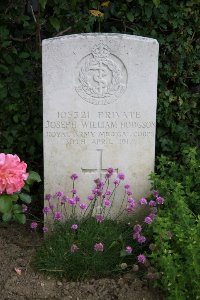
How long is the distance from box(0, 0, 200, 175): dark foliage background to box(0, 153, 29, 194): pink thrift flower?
136 centimetres

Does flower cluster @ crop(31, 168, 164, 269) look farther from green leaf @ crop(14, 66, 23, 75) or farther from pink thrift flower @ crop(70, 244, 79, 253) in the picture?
green leaf @ crop(14, 66, 23, 75)

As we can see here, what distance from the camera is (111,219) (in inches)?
146

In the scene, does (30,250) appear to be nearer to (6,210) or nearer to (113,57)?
(6,210)

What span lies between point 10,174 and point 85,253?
806mm

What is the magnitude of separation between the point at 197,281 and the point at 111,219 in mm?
1117

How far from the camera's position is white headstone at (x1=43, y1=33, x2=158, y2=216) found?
344cm

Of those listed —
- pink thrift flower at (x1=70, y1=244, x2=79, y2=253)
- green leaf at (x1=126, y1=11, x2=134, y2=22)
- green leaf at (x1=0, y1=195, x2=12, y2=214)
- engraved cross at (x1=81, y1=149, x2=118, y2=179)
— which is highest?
green leaf at (x1=126, y1=11, x2=134, y2=22)

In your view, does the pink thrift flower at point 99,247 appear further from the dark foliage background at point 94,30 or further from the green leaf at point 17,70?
the green leaf at point 17,70

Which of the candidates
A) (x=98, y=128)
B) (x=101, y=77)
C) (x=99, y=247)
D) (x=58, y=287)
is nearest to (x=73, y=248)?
(x=99, y=247)

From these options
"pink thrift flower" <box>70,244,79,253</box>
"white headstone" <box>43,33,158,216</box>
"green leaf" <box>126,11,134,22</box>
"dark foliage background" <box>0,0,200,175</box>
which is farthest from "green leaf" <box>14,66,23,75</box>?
"pink thrift flower" <box>70,244,79,253</box>

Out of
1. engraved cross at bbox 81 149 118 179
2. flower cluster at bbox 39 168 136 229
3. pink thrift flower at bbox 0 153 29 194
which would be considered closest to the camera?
pink thrift flower at bbox 0 153 29 194

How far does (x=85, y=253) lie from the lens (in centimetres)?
323

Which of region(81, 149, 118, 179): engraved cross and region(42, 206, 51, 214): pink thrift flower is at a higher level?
region(81, 149, 118, 179): engraved cross

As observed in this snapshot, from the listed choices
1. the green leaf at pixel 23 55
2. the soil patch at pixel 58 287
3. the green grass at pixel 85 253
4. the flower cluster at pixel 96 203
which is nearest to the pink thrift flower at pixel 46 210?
the flower cluster at pixel 96 203
